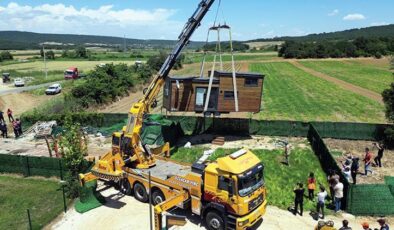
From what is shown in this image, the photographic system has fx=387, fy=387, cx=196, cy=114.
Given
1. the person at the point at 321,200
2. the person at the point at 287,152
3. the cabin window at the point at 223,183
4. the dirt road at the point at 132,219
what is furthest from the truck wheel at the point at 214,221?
the person at the point at 287,152

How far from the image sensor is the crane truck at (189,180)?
50.8 ft

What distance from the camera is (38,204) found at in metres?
20.1

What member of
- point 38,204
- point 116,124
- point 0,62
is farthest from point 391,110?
point 0,62

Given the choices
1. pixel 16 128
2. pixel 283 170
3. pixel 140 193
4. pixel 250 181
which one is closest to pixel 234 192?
pixel 250 181

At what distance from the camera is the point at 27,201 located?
20422mm

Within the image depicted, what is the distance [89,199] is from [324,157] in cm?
1453

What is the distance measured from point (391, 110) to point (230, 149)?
12.4 meters

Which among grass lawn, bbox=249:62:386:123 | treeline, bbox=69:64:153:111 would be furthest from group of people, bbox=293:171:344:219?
treeline, bbox=69:64:153:111

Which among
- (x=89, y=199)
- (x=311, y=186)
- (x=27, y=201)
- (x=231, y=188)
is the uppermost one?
(x=231, y=188)

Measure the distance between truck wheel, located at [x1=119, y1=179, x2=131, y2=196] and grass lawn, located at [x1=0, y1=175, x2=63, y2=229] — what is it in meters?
3.15

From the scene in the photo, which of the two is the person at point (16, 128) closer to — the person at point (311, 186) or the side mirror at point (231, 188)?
the side mirror at point (231, 188)

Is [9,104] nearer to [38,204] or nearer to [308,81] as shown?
[38,204]

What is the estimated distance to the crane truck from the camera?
15.5 m

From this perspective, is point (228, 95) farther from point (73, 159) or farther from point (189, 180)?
point (189, 180)
